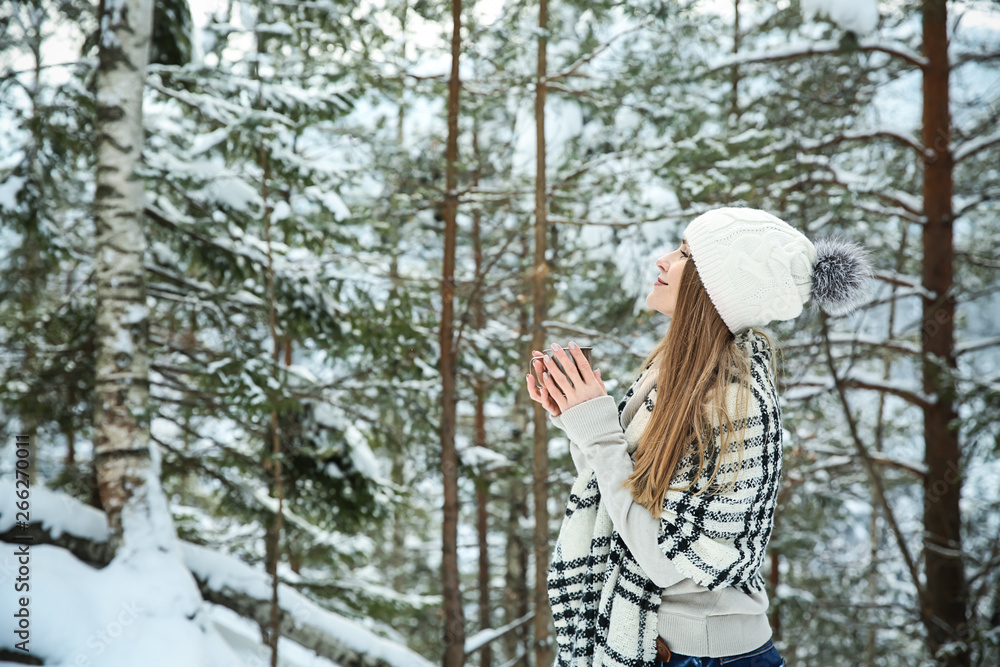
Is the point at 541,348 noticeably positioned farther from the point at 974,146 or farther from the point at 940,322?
the point at 974,146

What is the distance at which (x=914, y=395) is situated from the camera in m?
6.03

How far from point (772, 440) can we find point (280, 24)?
3.91m

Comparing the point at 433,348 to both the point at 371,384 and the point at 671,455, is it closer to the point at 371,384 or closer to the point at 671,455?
the point at 371,384

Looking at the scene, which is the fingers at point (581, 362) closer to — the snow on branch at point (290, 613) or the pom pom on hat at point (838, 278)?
the pom pom on hat at point (838, 278)

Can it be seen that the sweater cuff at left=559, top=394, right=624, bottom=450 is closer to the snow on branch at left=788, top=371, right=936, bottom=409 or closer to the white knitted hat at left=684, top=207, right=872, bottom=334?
the white knitted hat at left=684, top=207, right=872, bottom=334

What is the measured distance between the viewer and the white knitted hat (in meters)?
1.71

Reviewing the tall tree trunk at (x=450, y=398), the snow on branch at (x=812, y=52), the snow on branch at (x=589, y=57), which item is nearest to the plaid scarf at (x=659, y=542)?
the tall tree trunk at (x=450, y=398)

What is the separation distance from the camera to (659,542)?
1613 mm

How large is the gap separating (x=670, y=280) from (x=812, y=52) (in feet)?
17.1

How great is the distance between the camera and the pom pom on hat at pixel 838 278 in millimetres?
1772

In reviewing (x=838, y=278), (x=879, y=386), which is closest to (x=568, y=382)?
(x=838, y=278)

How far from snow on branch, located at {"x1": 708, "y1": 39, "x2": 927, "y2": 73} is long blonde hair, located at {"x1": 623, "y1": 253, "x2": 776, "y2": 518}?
4.67m

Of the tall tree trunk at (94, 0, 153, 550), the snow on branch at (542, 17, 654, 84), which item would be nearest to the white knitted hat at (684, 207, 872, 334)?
the snow on branch at (542, 17, 654, 84)

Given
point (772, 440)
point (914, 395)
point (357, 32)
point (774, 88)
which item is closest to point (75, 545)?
point (357, 32)
